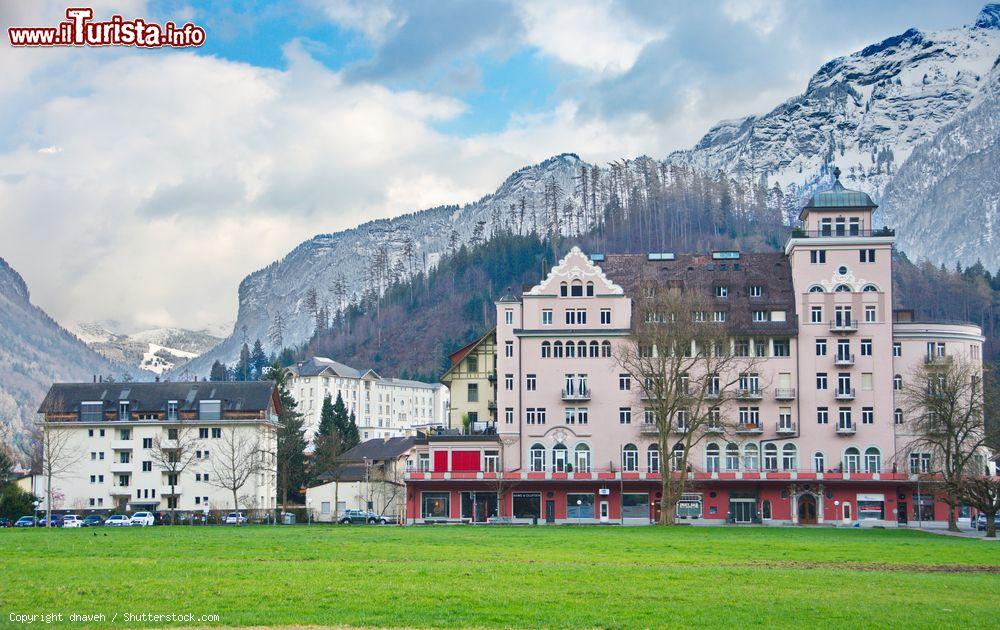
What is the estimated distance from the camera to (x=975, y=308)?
198m

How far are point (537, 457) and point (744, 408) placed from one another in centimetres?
1682

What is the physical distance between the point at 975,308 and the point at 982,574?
170 meters

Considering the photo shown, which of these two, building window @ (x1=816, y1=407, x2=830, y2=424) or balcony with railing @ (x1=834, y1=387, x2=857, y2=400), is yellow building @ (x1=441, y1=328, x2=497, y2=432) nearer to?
building window @ (x1=816, y1=407, x2=830, y2=424)

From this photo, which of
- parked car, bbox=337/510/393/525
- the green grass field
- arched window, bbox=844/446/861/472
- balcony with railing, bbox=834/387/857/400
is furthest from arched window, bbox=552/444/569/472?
the green grass field

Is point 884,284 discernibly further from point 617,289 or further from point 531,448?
point 531,448

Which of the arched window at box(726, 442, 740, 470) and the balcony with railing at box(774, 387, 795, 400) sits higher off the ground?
the balcony with railing at box(774, 387, 795, 400)

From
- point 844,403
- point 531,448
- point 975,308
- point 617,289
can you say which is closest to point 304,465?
point 531,448

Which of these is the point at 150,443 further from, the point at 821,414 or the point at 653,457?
the point at 821,414

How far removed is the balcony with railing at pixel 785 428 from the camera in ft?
328

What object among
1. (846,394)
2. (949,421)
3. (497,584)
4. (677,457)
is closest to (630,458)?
(677,457)

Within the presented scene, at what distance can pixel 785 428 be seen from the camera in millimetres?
100125

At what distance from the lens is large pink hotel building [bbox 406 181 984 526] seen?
98.9 metres

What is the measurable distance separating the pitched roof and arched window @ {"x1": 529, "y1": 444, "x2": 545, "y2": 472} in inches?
1071

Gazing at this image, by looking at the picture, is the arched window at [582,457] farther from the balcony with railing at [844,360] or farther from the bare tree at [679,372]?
the balcony with railing at [844,360]
